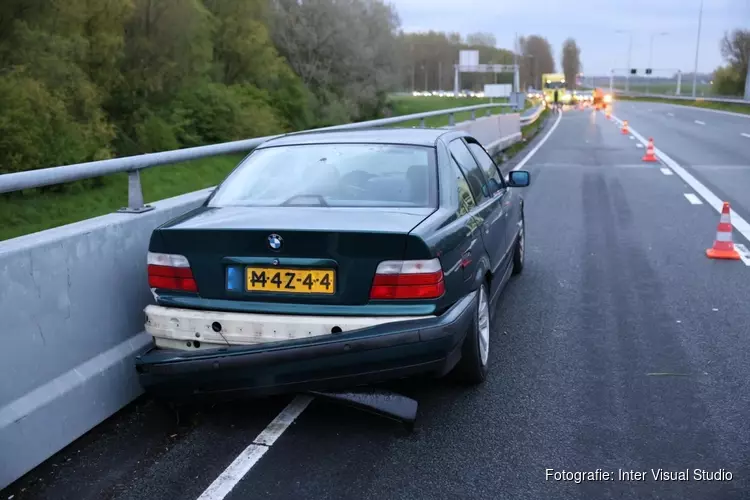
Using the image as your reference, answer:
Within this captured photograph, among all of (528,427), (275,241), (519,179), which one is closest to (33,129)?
(519,179)

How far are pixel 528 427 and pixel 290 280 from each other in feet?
4.89

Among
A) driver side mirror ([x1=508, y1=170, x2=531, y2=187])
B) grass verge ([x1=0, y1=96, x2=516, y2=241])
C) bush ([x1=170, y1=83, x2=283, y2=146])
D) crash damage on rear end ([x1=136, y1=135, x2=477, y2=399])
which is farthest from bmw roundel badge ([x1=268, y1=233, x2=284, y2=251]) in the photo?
bush ([x1=170, y1=83, x2=283, y2=146])

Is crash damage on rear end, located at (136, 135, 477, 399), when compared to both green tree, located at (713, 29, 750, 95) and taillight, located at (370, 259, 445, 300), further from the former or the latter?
green tree, located at (713, 29, 750, 95)

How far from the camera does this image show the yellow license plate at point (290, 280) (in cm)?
390

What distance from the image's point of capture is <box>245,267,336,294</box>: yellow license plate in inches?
153

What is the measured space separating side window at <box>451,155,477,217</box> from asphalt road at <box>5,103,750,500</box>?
1070 millimetres

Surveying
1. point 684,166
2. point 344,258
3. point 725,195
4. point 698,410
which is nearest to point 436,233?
point 344,258

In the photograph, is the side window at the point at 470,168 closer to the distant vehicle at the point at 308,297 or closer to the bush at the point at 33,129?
the distant vehicle at the point at 308,297

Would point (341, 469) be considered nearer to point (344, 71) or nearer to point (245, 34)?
point (245, 34)

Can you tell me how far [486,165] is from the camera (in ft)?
20.5

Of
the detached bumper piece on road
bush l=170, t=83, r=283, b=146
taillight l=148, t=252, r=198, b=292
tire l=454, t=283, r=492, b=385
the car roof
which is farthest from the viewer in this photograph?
bush l=170, t=83, r=283, b=146

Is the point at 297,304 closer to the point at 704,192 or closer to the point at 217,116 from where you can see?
the point at 704,192

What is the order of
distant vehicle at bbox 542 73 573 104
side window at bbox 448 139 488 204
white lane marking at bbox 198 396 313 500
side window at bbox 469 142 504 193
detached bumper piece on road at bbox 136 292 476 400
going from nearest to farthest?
white lane marking at bbox 198 396 313 500 → detached bumper piece on road at bbox 136 292 476 400 → side window at bbox 448 139 488 204 → side window at bbox 469 142 504 193 → distant vehicle at bbox 542 73 573 104

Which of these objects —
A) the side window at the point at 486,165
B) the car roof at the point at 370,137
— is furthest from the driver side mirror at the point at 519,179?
the car roof at the point at 370,137
